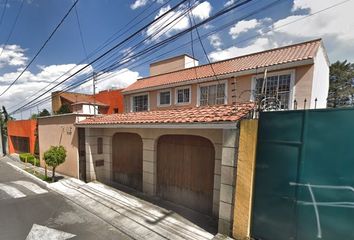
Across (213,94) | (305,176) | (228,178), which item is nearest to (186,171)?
(228,178)

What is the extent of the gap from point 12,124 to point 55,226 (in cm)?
2444

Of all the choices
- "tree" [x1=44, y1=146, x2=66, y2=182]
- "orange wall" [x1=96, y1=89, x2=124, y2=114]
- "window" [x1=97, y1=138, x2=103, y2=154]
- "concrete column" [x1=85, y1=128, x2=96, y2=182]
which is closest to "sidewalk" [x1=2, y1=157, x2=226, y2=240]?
"concrete column" [x1=85, y1=128, x2=96, y2=182]

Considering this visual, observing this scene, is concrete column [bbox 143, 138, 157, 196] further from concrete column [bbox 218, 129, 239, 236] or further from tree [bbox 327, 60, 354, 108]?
tree [bbox 327, 60, 354, 108]

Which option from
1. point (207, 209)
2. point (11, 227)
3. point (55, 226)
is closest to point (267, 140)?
point (207, 209)

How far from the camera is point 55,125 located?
12.5m

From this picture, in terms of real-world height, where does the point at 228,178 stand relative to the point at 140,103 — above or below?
below

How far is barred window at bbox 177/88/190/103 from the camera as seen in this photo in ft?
50.4

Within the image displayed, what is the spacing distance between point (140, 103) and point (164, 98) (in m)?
3.14

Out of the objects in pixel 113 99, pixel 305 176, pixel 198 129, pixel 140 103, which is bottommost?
pixel 305 176

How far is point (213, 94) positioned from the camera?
551 inches

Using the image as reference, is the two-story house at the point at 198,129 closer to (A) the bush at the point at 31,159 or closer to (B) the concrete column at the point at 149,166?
(B) the concrete column at the point at 149,166

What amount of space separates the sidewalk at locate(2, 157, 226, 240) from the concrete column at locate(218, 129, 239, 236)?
2.08 feet

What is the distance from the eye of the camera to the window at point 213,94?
13.5m

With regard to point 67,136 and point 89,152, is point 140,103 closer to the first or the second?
point 67,136
